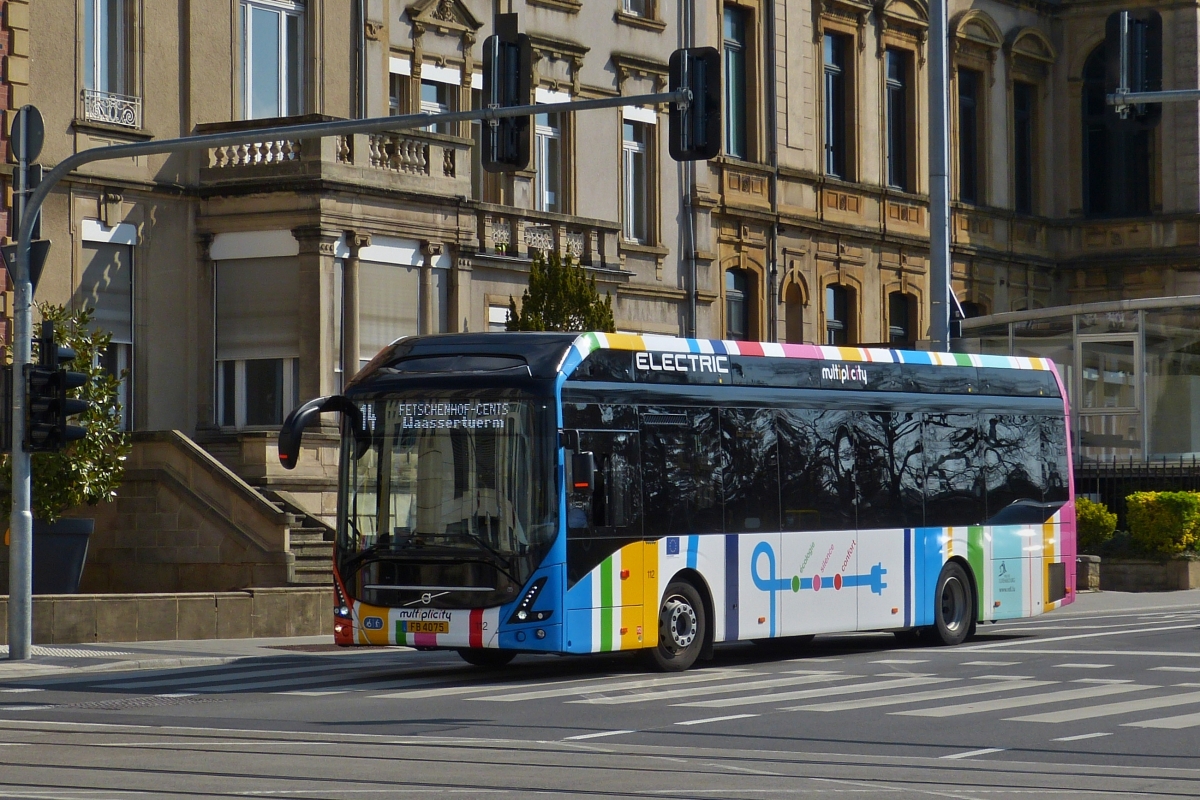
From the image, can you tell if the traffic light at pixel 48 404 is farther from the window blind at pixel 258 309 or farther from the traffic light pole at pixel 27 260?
the window blind at pixel 258 309

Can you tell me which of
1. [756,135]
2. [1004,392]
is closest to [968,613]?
[1004,392]

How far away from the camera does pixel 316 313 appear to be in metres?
30.8

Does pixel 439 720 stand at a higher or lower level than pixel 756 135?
lower

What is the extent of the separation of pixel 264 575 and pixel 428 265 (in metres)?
6.96

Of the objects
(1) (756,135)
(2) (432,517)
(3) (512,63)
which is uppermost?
(1) (756,135)

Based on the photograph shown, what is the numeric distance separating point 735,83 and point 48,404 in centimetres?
2408

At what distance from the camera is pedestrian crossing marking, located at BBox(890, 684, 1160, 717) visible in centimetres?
1611

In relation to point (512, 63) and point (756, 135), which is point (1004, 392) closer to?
point (512, 63)

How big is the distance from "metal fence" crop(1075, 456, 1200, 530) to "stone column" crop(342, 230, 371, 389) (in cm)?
1532

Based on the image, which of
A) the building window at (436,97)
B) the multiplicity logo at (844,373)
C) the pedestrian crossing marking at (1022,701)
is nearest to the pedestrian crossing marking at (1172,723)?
the pedestrian crossing marking at (1022,701)

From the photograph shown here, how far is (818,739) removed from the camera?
1436 cm

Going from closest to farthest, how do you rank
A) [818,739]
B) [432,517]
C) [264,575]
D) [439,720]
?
[818,739]
[439,720]
[432,517]
[264,575]

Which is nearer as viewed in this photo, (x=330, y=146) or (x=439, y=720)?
(x=439, y=720)

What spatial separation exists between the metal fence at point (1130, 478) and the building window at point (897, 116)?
996 centimetres
